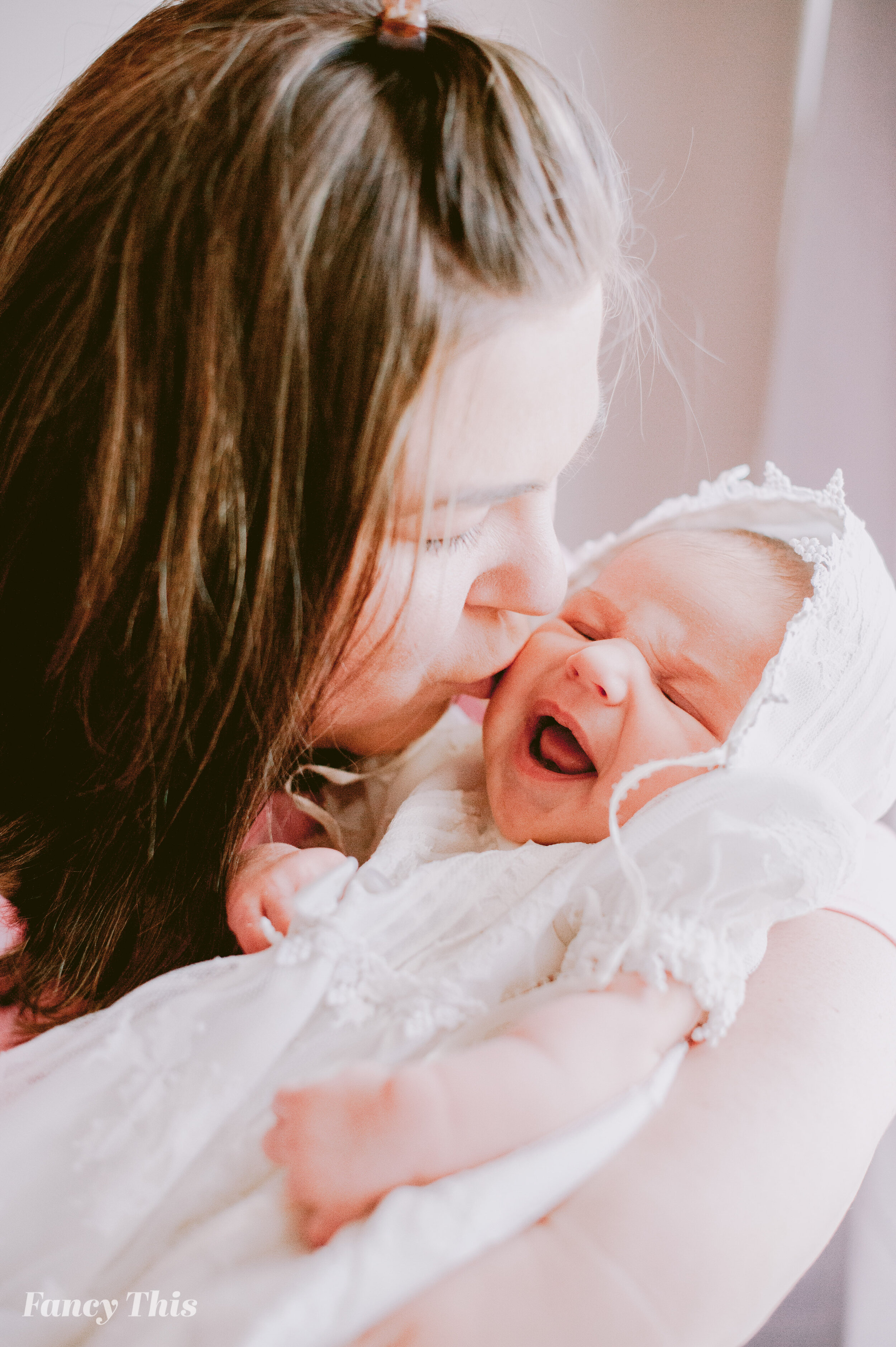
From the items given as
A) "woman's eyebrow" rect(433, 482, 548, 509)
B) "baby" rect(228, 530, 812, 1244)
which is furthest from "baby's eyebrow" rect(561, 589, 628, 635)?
"woman's eyebrow" rect(433, 482, 548, 509)

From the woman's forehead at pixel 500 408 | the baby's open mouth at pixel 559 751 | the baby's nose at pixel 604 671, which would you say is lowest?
the baby's open mouth at pixel 559 751

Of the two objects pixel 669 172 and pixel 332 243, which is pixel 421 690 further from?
pixel 669 172

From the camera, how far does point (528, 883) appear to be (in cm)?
69

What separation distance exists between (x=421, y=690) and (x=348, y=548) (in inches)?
8.3

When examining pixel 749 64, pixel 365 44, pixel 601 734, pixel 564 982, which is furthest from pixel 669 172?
pixel 564 982

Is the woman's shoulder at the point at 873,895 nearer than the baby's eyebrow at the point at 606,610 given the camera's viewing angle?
Yes

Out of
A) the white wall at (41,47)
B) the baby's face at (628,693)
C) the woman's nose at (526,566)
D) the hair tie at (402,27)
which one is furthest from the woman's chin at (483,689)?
the white wall at (41,47)

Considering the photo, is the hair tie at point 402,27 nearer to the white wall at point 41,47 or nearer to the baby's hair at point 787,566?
the baby's hair at point 787,566

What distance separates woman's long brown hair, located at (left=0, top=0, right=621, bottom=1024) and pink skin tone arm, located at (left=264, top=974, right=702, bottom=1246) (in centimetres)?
27

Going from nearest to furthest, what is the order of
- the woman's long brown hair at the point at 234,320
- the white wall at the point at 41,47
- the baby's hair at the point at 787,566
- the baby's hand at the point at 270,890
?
the woman's long brown hair at the point at 234,320 → the baby's hand at the point at 270,890 → the baby's hair at the point at 787,566 → the white wall at the point at 41,47

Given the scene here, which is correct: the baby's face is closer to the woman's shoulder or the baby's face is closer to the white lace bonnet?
the white lace bonnet

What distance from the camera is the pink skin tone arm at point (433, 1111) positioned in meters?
0.49

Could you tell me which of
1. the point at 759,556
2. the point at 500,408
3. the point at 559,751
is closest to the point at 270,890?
the point at 559,751

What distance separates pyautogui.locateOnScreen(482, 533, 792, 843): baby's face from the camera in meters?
0.75
